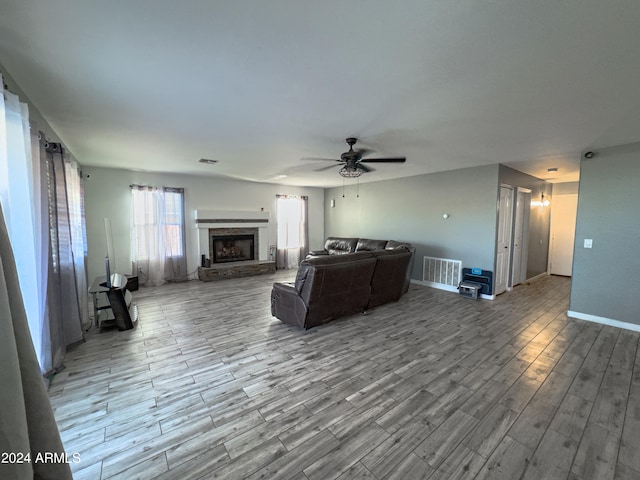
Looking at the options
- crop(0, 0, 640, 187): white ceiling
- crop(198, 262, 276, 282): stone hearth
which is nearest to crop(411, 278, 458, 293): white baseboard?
crop(0, 0, 640, 187): white ceiling

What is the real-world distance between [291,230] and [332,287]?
4.95m

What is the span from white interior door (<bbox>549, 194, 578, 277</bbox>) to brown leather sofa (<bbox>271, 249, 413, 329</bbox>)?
584 cm

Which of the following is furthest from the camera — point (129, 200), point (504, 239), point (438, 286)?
point (438, 286)

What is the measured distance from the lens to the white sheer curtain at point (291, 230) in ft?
27.1

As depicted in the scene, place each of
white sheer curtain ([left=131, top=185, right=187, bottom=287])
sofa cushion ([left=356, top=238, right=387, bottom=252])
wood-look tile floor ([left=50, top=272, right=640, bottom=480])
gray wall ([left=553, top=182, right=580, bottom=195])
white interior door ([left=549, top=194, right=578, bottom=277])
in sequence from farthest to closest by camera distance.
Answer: white interior door ([left=549, top=194, right=578, bottom=277])
gray wall ([left=553, top=182, right=580, bottom=195])
sofa cushion ([left=356, top=238, right=387, bottom=252])
white sheer curtain ([left=131, top=185, right=187, bottom=287])
wood-look tile floor ([left=50, top=272, right=640, bottom=480])

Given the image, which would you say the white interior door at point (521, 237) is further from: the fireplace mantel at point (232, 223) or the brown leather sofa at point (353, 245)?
the fireplace mantel at point (232, 223)

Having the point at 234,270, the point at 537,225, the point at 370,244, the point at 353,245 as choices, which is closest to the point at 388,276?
the point at 370,244

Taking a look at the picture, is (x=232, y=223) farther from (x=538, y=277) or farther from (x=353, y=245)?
(x=538, y=277)

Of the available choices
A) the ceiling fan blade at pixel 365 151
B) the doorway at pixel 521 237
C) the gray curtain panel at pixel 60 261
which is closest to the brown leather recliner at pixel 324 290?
the ceiling fan blade at pixel 365 151

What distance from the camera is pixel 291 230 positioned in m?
8.48

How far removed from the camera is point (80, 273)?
3.79 m

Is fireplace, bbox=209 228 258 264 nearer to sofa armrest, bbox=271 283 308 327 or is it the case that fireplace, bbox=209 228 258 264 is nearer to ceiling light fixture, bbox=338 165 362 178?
sofa armrest, bbox=271 283 308 327

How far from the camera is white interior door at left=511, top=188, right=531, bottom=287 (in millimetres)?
5891

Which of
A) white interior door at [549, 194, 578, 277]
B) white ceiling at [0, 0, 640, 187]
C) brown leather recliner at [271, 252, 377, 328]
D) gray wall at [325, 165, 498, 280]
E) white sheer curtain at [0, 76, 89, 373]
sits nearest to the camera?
white ceiling at [0, 0, 640, 187]
